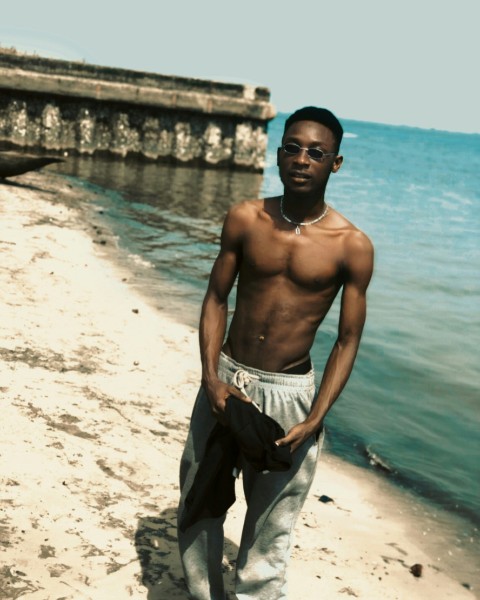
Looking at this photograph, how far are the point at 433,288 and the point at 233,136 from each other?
13654mm

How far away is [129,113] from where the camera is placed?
82.5ft

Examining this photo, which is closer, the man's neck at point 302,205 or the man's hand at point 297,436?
the man's hand at point 297,436

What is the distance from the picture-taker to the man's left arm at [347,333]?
122 inches

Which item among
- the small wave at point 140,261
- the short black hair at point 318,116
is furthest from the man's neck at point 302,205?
the small wave at point 140,261

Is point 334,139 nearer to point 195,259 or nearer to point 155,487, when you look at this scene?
point 155,487

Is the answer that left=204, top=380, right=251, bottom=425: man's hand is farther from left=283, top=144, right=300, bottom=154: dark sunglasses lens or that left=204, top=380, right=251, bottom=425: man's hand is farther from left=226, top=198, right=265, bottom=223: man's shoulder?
left=283, top=144, right=300, bottom=154: dark sunglasses lens

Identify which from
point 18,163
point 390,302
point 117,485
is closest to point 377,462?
point 117,485

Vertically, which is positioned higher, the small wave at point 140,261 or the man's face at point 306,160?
the man's face at point 306,160

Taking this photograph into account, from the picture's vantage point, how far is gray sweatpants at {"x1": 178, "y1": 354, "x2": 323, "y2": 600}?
3174 mm

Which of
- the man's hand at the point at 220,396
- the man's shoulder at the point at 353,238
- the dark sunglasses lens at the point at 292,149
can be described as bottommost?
the man's hand at the point at 220,396

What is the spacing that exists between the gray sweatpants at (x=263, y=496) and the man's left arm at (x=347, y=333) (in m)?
0.09

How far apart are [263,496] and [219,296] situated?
793 millimetres

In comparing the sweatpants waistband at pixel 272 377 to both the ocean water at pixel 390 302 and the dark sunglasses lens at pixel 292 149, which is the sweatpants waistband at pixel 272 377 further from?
the ocean water at pixel 390 302

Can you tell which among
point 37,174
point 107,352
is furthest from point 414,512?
point 37,174
